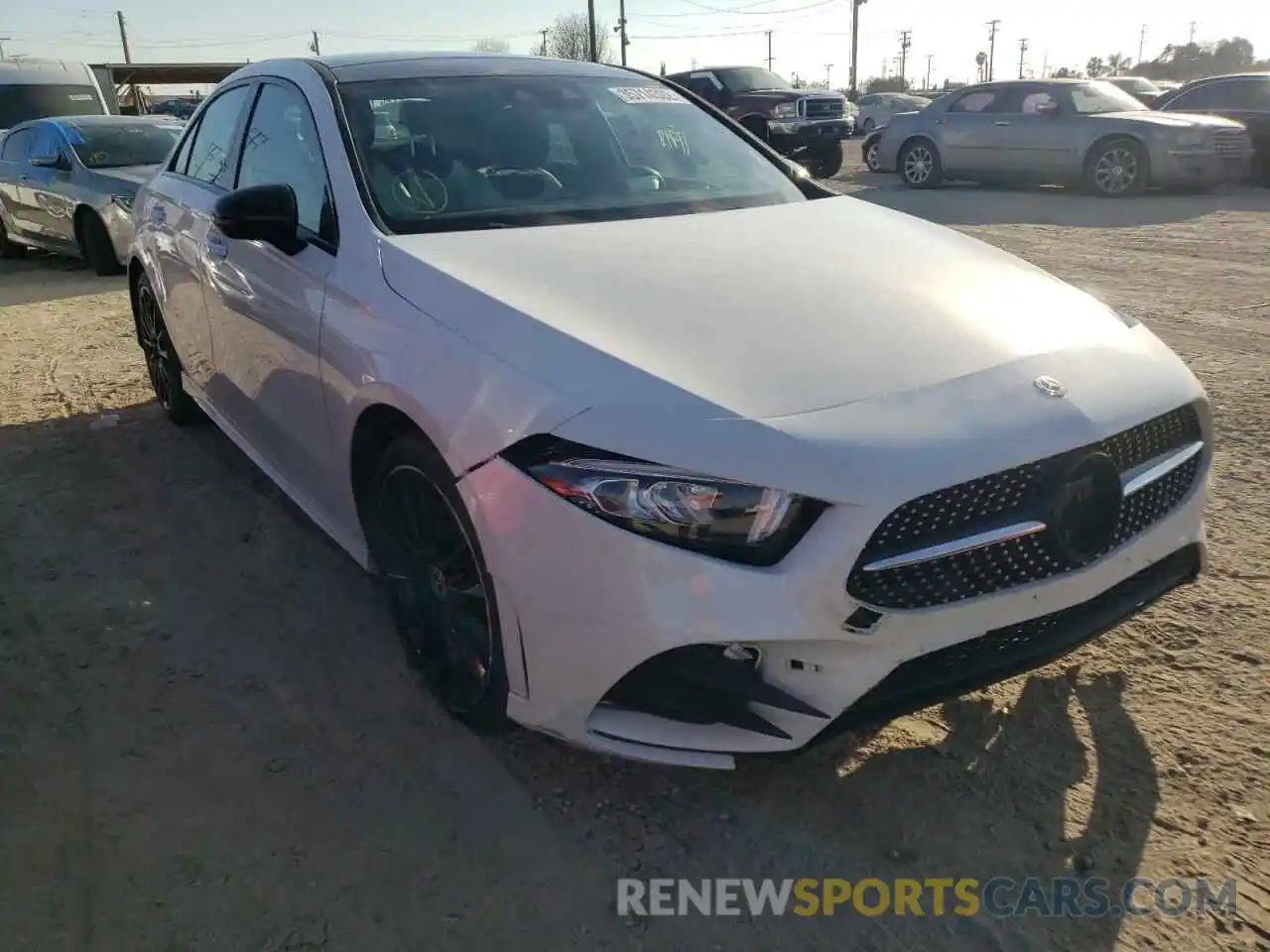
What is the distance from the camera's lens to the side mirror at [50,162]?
981cm

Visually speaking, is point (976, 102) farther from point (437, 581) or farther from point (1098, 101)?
point (437, 581)

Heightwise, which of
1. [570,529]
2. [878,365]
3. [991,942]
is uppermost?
[878,365]

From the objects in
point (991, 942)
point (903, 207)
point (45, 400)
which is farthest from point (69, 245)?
point (991, 942)

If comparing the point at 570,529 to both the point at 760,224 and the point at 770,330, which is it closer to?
the point at 770,330

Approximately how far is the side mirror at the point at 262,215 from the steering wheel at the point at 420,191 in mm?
317

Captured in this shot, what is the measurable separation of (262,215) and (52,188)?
878 centimetres

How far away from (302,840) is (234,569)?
1553 mm

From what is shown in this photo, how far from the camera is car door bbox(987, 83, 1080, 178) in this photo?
1326 centimetres

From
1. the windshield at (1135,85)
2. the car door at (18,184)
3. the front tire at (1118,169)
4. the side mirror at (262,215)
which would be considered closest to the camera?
the side mirror at (262,215)

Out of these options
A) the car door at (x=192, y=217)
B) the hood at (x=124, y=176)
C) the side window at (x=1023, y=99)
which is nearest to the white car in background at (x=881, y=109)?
the side window at (x=1023, y=99)

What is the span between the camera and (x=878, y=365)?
2.21 metres

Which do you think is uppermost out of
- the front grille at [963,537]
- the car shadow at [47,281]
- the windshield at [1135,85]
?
the windshield at [1135,85]

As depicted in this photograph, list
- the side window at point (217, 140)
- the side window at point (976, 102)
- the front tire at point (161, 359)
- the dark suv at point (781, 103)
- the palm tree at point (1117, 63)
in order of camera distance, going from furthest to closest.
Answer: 1. the palm tree at point (1117, 63)
2. the dark suv at point (781, 103)
3. the side window at point (976, 102)
4. the front tire at point (161, 359)
5. the side window at point (217, 140)

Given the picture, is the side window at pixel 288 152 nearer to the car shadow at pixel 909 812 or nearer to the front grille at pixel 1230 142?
the car shadow at pixel 909 812
